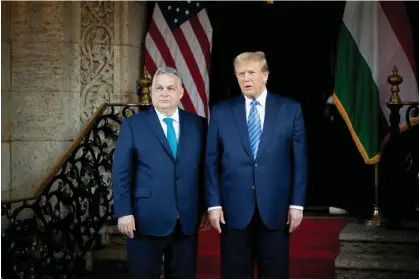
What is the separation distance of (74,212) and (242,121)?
284 cm

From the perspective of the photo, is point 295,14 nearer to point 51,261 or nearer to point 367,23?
point 367,23

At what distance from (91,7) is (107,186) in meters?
1.83

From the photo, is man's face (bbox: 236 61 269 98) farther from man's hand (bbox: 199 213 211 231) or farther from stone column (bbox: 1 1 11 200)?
stone column (bbox: 1 1 11 200)

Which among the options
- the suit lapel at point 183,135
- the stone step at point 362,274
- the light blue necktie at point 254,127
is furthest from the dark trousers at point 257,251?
the stone step at point 362,274

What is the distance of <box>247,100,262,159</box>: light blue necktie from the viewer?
4.40 meters

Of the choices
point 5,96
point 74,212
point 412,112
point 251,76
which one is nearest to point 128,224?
point 251,76

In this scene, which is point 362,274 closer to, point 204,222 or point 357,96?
point 357,96

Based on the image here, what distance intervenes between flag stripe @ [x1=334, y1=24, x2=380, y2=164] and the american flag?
1397 mm

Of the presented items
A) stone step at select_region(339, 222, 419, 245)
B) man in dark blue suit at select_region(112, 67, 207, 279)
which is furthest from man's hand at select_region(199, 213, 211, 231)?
stone step at select_region(339, 222, 419, 245)

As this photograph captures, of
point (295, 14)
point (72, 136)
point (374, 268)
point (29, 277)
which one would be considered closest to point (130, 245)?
point (29, 277)

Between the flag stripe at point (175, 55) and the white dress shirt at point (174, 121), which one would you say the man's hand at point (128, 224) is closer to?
the white dress shirt at point (174, 121)

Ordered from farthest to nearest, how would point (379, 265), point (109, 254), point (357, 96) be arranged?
point (357, 96), point (109, 254), point (379, 265)

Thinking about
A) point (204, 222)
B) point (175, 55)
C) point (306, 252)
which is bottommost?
point (306, 252)

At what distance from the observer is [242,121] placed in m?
4.42
